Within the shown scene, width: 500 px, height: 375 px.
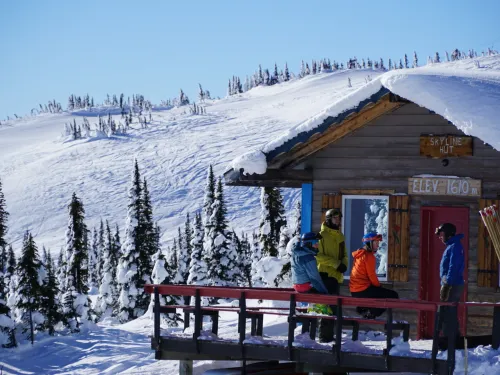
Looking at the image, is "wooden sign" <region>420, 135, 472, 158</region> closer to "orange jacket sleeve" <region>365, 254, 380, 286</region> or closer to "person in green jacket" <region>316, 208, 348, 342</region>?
"person in green jacket" <region>316, 208, 348, 342</region>

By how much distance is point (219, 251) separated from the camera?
175ft

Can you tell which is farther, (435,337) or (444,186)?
(444,186)


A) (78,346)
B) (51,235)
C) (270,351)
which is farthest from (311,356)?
(51,235)

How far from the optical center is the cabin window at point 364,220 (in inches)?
595

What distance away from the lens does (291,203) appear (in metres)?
146

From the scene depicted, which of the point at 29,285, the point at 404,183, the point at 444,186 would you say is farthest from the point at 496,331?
the point at 29,285

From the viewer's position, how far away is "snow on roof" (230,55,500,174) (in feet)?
41.0

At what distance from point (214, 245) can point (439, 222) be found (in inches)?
1538

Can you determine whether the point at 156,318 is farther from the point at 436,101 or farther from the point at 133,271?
the point at 133,271

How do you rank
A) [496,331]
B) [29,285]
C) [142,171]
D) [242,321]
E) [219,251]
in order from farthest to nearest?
[142,171]
[219,251]
[29,285]
[242,321]
[496,331]

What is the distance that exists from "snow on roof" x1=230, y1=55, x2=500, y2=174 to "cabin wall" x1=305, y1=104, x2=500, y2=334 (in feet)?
3.05

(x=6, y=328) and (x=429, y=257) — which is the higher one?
(x=429, y=257)

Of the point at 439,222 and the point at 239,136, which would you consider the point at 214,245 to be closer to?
the point at 439,222

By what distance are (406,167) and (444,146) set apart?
769 millimetres
